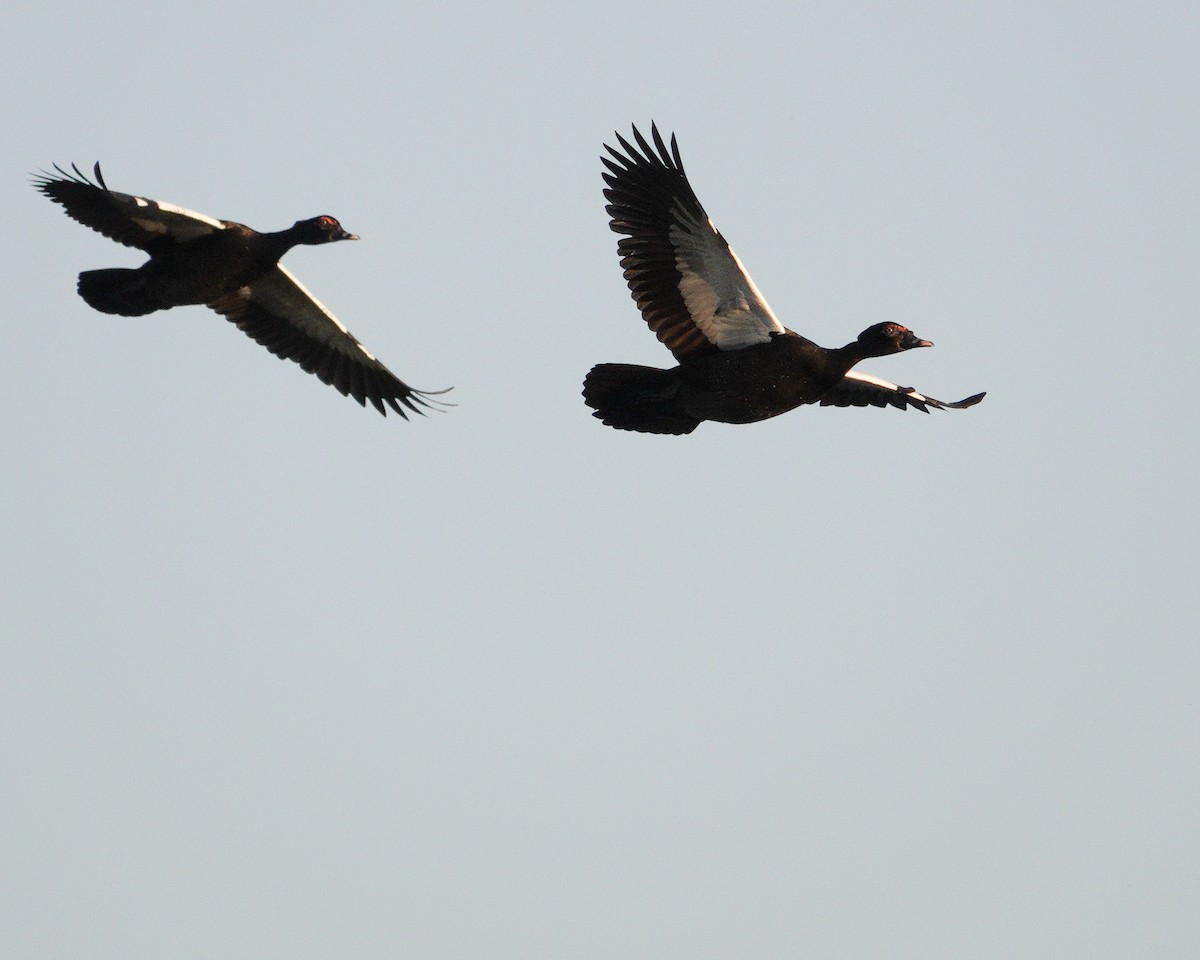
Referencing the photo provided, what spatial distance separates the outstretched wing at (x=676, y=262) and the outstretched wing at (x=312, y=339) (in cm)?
372

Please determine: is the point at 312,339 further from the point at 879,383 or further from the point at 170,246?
the point at 879,383

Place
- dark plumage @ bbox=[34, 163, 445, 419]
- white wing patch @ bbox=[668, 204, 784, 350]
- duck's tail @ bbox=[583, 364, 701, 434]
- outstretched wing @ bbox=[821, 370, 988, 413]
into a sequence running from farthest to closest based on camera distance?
1. dark plumage @ bbox=[34, 163, 445, 419]
2. outstretched wing @ bbox=[821, 370, 988, 413]
3. duck's tail @ bbox=[583, 364, 701, 434]
4. white wing patch @ bbox=[668, 204, 784, 350]

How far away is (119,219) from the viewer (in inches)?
550

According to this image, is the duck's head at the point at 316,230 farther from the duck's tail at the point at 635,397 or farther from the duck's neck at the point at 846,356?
the duck's neck at the point at 846,356

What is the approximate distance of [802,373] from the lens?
11.9 meters

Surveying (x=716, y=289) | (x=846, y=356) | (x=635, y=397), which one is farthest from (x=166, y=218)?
(x=846, y=356)

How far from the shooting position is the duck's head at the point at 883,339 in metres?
12.2

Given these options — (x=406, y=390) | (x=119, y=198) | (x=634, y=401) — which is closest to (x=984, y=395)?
(x=634, y=401)

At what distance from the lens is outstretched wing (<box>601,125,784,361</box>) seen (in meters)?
11.9

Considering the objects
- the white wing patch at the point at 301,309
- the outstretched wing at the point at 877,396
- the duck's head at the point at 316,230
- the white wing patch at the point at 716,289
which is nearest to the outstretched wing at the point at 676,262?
A: the white wing patch at the point at 716,289

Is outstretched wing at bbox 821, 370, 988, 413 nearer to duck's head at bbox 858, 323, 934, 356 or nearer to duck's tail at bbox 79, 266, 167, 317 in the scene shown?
duck's head at bbox 858, 323, 934, 356

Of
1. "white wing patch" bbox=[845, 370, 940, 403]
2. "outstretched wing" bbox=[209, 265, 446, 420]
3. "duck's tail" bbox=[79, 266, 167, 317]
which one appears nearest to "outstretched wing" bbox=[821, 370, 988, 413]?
"white wing patch" bbox=[845, 370, 940, 403]

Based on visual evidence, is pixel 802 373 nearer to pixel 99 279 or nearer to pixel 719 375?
pixel 719 375

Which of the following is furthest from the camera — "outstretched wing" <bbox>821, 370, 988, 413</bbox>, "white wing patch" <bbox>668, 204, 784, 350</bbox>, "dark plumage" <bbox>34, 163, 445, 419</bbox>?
"dark plumage" <bbox>34, 163, 445, 419</bbox>
